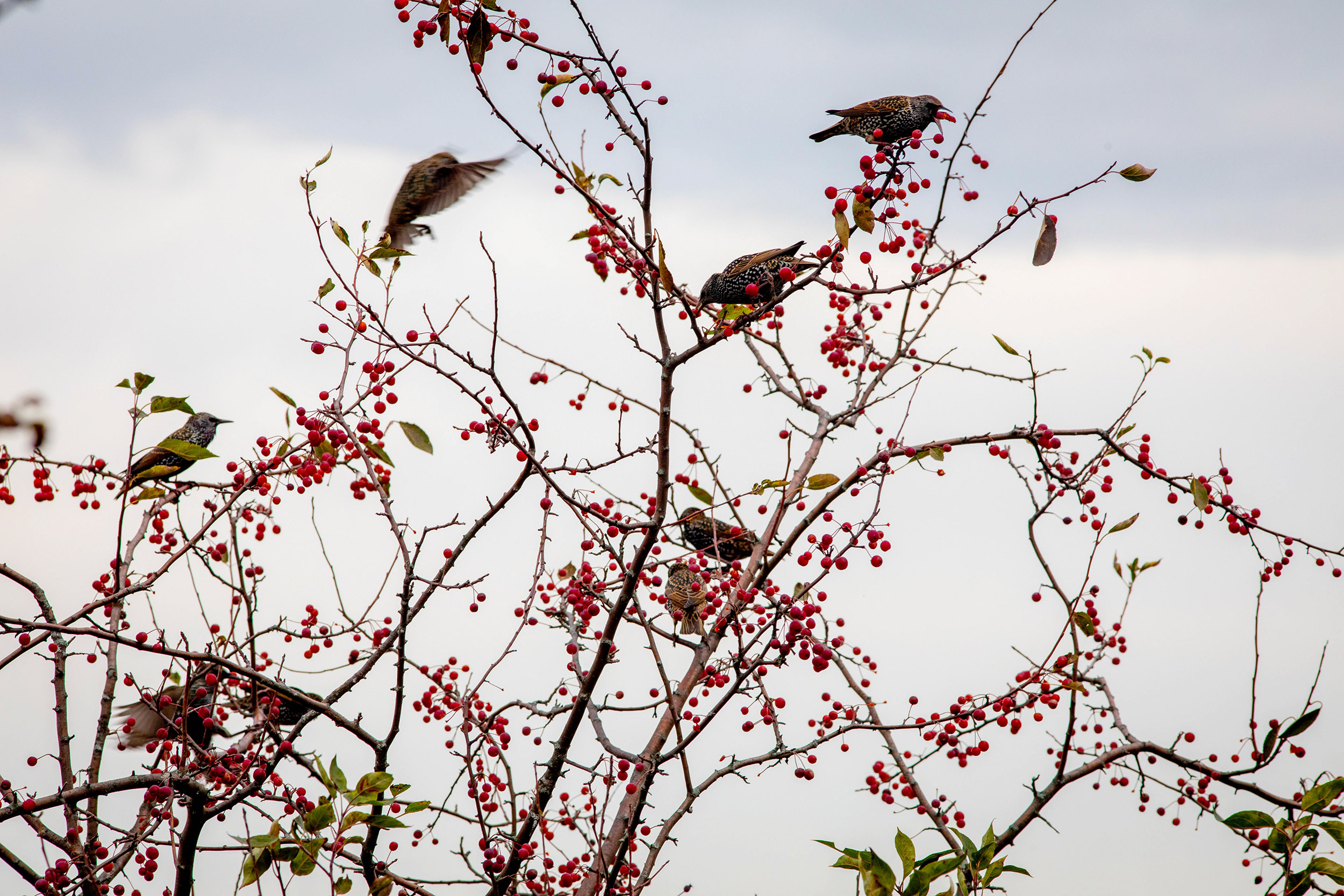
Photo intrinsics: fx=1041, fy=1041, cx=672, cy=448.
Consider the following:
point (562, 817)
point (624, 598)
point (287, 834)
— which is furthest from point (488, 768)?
point (624, 598)

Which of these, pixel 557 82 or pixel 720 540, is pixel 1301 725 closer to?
pixel 720 540

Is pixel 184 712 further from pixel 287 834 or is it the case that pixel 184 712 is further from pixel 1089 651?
pixel 1089 651

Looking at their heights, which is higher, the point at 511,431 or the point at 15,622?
the point at 511,431

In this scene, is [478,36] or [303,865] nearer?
[478,36]

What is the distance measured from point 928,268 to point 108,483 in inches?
123

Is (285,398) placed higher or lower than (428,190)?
lower

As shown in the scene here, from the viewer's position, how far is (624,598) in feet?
10.9

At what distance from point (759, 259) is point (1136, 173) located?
129cm

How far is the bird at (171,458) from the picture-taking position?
329cm

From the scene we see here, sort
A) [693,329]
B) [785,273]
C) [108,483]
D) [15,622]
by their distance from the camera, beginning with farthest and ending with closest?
[108,483], [785,273], [693,329], [15,622]

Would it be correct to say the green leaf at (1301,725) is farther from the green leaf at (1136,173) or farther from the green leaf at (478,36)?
the green leaf at (478,36)

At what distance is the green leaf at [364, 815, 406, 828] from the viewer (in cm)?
322

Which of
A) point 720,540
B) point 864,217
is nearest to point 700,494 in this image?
point 720,540

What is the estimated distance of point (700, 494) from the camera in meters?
3.88
